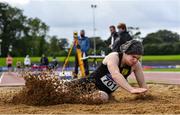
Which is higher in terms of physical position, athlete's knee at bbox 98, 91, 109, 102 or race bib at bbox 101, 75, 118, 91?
race bib at bbox 101, 75, 118, 91

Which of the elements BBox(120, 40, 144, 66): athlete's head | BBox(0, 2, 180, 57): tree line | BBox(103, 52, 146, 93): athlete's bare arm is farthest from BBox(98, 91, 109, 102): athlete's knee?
BBox(0, 2, 180, 57): tree line

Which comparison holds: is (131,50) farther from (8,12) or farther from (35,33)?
(35,33)

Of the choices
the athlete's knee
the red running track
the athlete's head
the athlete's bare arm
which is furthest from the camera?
the red running track

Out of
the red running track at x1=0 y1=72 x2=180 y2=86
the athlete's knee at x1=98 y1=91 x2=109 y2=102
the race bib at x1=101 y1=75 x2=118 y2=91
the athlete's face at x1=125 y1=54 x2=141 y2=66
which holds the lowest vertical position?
the red running track at x1=0 y1=72 x2=180 y2=86

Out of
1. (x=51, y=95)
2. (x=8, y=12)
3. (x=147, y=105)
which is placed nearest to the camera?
(x=147, y=105)

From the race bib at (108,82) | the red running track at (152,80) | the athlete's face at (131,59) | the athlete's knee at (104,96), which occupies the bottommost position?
the red running track at (152,80)

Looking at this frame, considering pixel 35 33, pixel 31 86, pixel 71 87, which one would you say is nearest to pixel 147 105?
pixel 71 87

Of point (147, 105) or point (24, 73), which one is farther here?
point (24, 73)

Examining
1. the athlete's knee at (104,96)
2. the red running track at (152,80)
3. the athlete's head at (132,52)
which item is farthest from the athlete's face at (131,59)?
the red running track at (152,80)

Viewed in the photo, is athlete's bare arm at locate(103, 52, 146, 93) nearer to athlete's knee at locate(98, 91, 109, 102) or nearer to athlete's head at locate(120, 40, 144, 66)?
athlete's head at locate(120, 40, 144, 66)

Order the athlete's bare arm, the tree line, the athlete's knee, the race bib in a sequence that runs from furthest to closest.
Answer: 1. the tree line
2. the race bib
3. the athlete's knee
4. the athlete's bare arm

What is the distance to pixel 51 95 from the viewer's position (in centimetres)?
805

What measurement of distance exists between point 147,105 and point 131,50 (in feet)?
3.16

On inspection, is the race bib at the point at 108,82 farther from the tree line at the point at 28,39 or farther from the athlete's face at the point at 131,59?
the tree line at the point at 28,39
